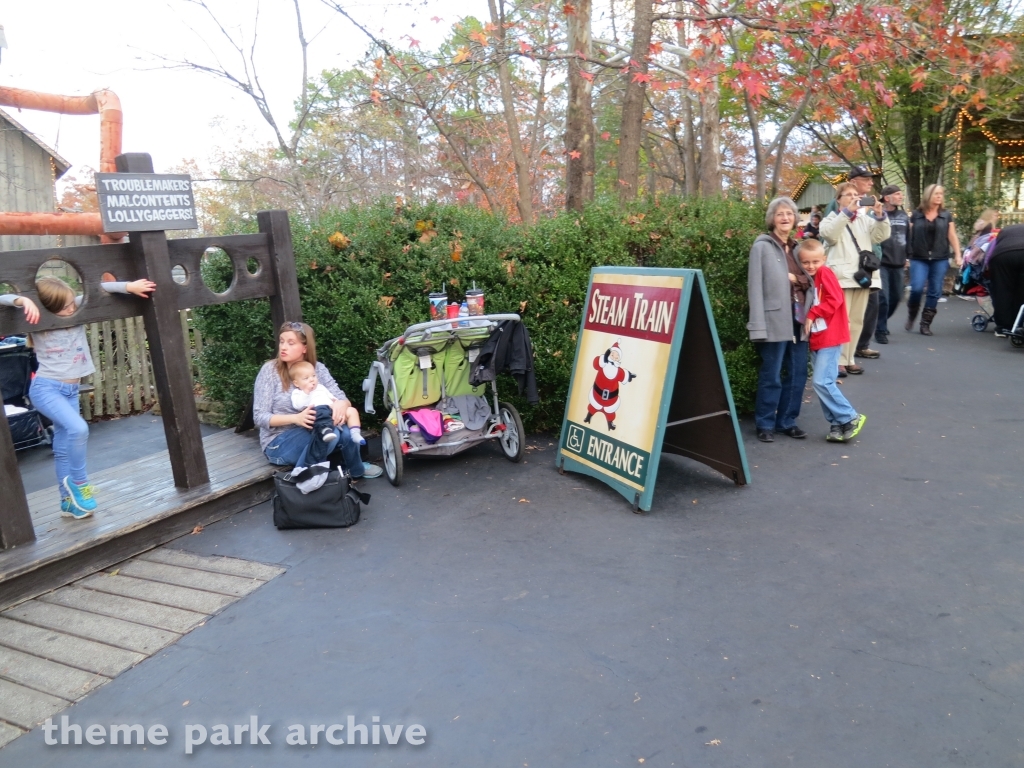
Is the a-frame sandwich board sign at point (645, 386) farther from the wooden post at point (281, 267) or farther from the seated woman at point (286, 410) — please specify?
the wooden post at point (281, 267)

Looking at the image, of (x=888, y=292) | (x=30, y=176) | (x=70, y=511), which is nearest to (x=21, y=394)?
(x=70, y=511)

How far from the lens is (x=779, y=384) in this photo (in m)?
6.31

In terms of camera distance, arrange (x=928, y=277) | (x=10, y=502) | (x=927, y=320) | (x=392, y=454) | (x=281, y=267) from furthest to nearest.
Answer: (x=927, y=320) < (x=928, y=277) < (x=281, y=267) < (x=392, y=454) < (x=10, y=502)

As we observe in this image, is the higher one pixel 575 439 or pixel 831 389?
pixel 831 389

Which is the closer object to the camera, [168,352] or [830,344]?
[168,352]

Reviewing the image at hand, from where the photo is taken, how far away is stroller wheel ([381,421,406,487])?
5641mm

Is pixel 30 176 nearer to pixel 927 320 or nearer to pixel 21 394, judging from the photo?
pixel 21 394

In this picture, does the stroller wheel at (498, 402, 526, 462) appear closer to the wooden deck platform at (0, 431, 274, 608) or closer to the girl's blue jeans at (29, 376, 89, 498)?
the wooden deck platform at (0, 431, 274, 608)

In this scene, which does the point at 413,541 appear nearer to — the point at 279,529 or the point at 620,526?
the point at 279,529

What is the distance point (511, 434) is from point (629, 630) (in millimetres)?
2781

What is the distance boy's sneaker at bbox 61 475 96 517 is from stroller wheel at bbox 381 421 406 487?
80.1 inches

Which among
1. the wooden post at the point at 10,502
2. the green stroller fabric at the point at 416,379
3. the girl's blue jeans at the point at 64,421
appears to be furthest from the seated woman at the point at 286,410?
the wooden post at the point at 10,502

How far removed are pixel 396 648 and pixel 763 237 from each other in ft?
14.4

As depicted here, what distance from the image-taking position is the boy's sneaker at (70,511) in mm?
4812
